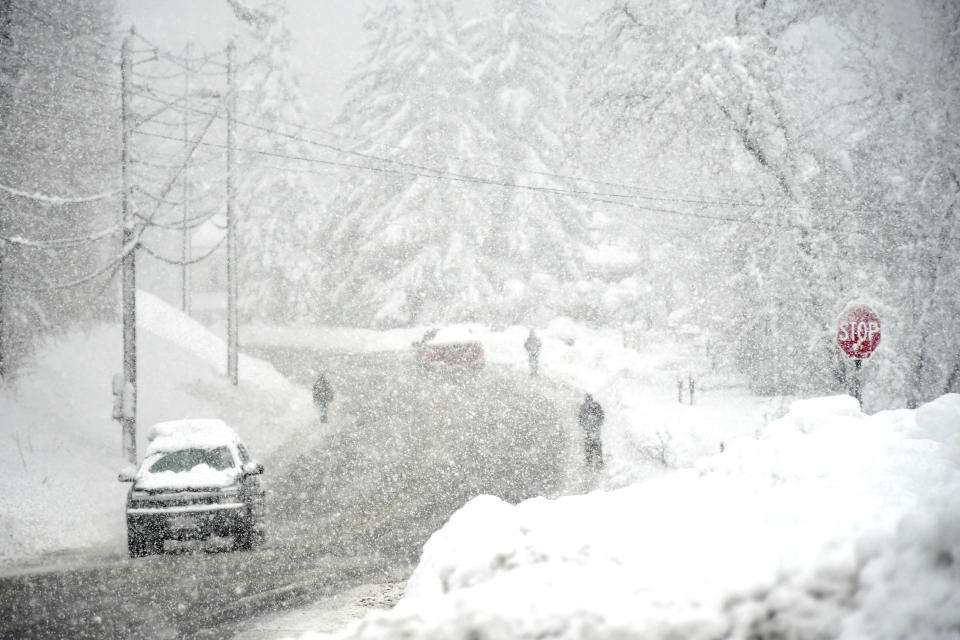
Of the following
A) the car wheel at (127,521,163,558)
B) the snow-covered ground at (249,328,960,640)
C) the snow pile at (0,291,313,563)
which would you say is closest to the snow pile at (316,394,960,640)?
the snow-covered ground at (249,328,960,640)

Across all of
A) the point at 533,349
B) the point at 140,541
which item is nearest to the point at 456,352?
the point at 533,349

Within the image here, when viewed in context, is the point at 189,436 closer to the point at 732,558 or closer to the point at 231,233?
the point at 732,558

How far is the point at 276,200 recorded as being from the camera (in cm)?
5256

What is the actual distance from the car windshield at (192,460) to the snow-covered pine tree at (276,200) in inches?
1563

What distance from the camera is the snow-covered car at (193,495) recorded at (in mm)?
10641

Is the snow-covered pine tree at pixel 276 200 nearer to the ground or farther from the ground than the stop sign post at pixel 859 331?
farther from the ground

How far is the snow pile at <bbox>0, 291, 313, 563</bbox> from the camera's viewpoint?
12719 millimetres

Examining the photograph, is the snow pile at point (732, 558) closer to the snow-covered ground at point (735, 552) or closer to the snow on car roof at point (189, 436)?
the snow-covered ground at point (735, 552)

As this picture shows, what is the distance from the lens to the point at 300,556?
10914 mm

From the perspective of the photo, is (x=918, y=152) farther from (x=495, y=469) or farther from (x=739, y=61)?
(x=495, y=469)

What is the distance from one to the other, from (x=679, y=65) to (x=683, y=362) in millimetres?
11464

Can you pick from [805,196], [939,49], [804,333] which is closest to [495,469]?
[804,333]

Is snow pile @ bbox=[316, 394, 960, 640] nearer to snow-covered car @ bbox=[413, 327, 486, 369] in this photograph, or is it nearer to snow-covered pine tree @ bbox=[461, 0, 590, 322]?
snow-covered car @ bbox=[413, 327, 486, 369]

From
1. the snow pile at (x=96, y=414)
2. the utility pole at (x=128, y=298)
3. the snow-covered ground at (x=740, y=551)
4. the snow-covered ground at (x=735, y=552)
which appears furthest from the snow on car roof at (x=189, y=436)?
the snow-covered ground at (x=740, y=551)
